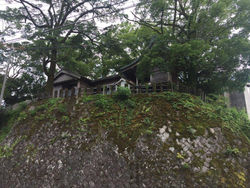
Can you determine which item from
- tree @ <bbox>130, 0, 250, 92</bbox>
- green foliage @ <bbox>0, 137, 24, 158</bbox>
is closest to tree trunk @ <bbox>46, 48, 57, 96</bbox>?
green foliage @ <bbox>0, 137, 24, 158</bbox>

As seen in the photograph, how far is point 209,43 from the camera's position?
9.80 m

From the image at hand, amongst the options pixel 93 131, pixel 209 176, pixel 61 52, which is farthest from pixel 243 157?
pixel 61 52

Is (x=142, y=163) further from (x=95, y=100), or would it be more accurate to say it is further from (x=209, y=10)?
(x=209, y=10)

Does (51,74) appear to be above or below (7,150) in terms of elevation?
above

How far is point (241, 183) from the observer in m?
5.11

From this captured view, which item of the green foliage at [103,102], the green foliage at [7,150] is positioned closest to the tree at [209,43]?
the green foliage at [103,102]

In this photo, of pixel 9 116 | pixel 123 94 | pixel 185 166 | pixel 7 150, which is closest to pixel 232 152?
pixel 185 166

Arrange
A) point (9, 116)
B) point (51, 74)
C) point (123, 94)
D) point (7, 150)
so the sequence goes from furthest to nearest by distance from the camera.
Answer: point (9, 116) → point (51, 74) → point (7, 150) → point (123, 94)

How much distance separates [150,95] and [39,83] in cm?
2086

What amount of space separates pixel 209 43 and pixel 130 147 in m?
9.24

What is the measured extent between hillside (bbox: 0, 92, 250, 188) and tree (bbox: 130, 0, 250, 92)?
2648 millimetres

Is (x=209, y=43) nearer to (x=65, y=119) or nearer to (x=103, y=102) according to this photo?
(x=103, y=102)

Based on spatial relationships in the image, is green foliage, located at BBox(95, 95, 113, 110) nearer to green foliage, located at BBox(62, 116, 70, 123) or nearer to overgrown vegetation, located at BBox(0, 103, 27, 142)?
green foliage, located at BBox(62, 116, 70, 123)

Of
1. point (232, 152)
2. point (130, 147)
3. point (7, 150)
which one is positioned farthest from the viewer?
point (7, 150)
